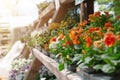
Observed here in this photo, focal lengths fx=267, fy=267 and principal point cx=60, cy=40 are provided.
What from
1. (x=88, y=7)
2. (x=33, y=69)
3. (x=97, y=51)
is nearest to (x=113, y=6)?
(x=88, y=7)

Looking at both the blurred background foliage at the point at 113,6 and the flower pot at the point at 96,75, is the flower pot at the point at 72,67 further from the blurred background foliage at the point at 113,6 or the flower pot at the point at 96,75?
the blurred background foliage at the point at 113,6

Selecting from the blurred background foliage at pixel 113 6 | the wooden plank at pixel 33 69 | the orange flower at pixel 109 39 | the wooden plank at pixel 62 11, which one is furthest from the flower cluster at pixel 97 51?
the wooden plank at pixel 33 69

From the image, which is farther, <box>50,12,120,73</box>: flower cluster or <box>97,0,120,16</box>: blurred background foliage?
<box>97,0,120,16</box>: blurred background foliage

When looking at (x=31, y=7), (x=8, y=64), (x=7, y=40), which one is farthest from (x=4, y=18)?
(x=8, y=64)

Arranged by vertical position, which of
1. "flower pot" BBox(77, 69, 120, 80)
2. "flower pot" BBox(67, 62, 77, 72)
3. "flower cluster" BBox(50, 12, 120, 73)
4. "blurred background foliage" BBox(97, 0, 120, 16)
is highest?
"blurred background foliage" BBox(97, 0, 120, 16)

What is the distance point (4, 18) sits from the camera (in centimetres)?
1173

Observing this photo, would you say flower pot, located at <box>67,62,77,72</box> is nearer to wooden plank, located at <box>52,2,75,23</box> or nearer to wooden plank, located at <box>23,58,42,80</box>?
wooden plank, located at <box>52,2,75,23</box>

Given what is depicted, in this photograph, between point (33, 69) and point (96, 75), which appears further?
point (33, 69)

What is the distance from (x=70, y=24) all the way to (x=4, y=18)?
8.72m

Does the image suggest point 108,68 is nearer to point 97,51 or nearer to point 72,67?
point 97,51

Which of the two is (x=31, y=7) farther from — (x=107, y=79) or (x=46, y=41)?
(x=107, y=79)

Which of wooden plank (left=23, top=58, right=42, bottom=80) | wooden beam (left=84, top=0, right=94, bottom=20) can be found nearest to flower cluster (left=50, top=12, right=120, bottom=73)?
wooden beam (left=84, top=0, right=94, bottom=20)

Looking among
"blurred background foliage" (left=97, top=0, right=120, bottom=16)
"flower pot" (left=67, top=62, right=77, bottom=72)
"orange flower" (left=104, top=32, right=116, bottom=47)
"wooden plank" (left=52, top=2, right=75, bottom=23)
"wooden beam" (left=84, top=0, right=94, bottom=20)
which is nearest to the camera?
"orange flower" (left=104, top=32, right=116, bottom=47)

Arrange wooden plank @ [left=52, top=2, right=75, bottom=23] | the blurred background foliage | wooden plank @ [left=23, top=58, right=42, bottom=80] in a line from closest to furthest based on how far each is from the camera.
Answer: the blurred background foliage
wooden plank @ [left=52, top=2, right=75, bottom=23]
wooden plank @ [left=23, top=58, right=42, bottom=80]
